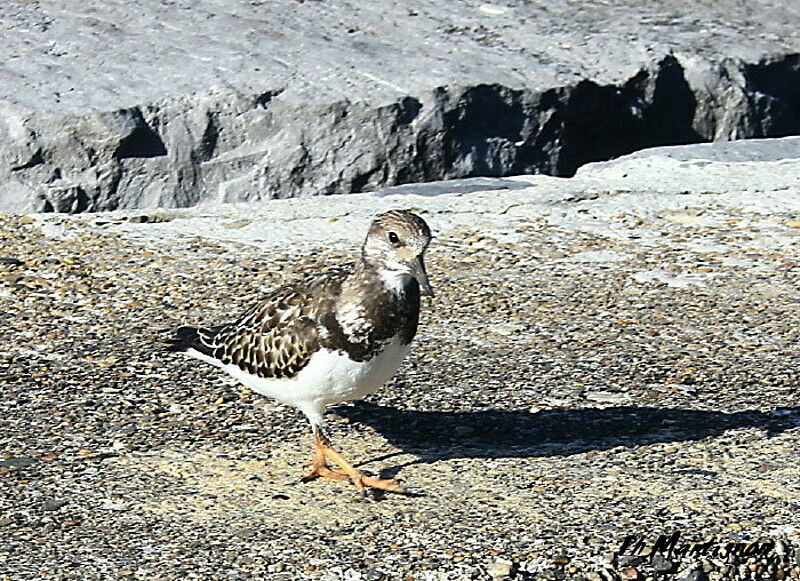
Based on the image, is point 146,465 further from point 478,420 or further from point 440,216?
point 440,216

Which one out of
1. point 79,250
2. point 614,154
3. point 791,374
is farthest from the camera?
point 614,154

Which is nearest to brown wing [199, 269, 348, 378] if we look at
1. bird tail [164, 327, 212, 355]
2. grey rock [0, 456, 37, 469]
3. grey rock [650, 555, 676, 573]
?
bird tail [164, 327, 212, 355]

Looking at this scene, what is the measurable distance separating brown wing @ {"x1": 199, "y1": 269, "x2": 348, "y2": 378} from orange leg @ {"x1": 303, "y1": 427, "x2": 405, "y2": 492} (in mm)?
272

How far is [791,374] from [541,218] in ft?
7.42

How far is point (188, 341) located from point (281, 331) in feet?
2.09

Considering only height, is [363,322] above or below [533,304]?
above

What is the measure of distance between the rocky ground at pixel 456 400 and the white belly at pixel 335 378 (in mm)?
284

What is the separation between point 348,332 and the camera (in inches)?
169

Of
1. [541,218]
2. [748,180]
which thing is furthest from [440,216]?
[748,180]

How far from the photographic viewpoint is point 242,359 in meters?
4.63

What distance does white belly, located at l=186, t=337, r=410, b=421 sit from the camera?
4.29 meters

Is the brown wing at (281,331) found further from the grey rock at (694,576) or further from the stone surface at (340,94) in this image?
the stone surface at (340,94)

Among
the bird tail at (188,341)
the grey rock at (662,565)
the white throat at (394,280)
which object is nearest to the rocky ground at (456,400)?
the grey rock at (662,565)

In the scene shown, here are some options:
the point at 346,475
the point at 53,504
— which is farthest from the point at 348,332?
the point at 53,504
